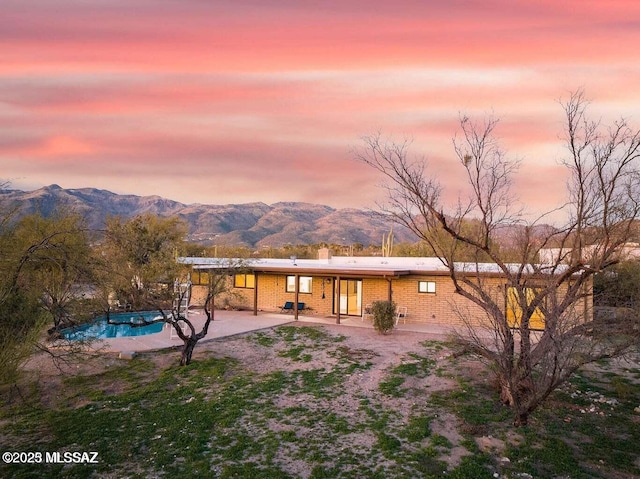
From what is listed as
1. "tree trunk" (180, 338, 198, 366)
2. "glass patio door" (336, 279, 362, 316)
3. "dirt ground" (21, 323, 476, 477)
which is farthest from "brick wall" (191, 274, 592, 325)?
"tree trunk" (180, 338, 198, 366)

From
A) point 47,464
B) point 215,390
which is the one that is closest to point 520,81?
point 215,390

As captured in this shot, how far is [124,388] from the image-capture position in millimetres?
8922

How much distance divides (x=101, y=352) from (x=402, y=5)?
43.3 ft

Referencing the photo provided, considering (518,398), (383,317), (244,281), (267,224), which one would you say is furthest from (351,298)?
(267,224)

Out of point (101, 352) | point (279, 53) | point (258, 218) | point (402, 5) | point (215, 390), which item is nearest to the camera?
point (215, 390)

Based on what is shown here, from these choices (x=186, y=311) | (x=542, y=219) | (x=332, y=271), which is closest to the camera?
(x=542, y=219)

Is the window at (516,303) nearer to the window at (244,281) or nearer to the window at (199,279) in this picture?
the window at (244,281)

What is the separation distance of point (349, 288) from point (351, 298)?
1.53ft

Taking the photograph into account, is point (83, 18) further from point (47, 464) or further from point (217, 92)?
point (47, 464)

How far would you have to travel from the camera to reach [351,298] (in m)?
19.0

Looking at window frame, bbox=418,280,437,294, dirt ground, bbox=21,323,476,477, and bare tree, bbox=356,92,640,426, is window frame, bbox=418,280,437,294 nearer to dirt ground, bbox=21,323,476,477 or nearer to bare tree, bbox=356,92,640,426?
dirt ground, bbox=21,323,476,477

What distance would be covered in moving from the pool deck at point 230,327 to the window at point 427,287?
1.40m

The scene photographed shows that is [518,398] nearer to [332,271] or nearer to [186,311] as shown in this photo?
[332,271]

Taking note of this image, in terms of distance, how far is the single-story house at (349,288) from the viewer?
16453 mm
